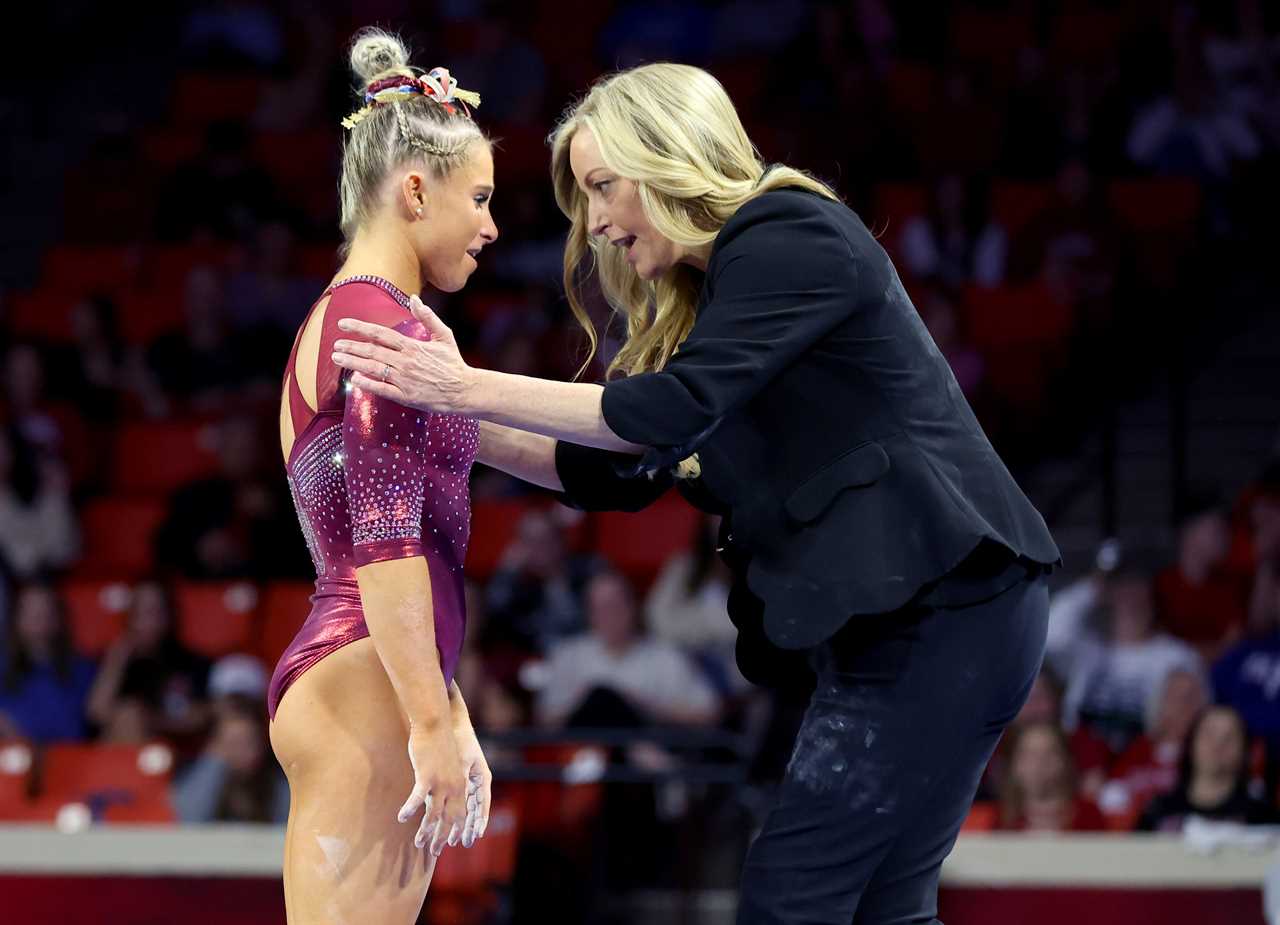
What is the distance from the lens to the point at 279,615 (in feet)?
22.7

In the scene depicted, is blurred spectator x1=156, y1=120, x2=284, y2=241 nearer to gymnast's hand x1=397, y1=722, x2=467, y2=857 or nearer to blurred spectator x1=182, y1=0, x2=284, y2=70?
blurred spectator x1=182, y1=0, x2=284, y2=70

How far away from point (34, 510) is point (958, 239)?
425 centimetres

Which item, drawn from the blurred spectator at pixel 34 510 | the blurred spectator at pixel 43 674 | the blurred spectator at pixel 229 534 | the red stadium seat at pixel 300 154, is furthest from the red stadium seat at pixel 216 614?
the red stadium seat at pixel 300 154

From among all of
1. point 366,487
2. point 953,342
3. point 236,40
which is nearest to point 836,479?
point 366,487

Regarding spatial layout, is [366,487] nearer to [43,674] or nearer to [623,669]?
[623,669]

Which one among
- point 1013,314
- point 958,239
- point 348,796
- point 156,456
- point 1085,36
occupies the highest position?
point 1085,36

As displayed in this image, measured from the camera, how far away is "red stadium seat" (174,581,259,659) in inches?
274

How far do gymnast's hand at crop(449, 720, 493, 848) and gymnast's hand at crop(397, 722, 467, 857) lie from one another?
15 millimetres

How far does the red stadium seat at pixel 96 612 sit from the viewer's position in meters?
7.02

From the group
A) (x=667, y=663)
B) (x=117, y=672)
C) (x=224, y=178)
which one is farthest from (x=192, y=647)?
(x=224, y=178)

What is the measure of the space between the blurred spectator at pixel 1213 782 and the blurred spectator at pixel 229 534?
3.52 metres

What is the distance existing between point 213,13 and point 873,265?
848 centimetres

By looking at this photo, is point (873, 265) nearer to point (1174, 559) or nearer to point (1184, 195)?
point (1174, 559)

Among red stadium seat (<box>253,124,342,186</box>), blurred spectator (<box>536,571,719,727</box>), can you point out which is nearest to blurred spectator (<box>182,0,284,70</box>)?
red stadium seat (<box>253,124,342,186</box>)
